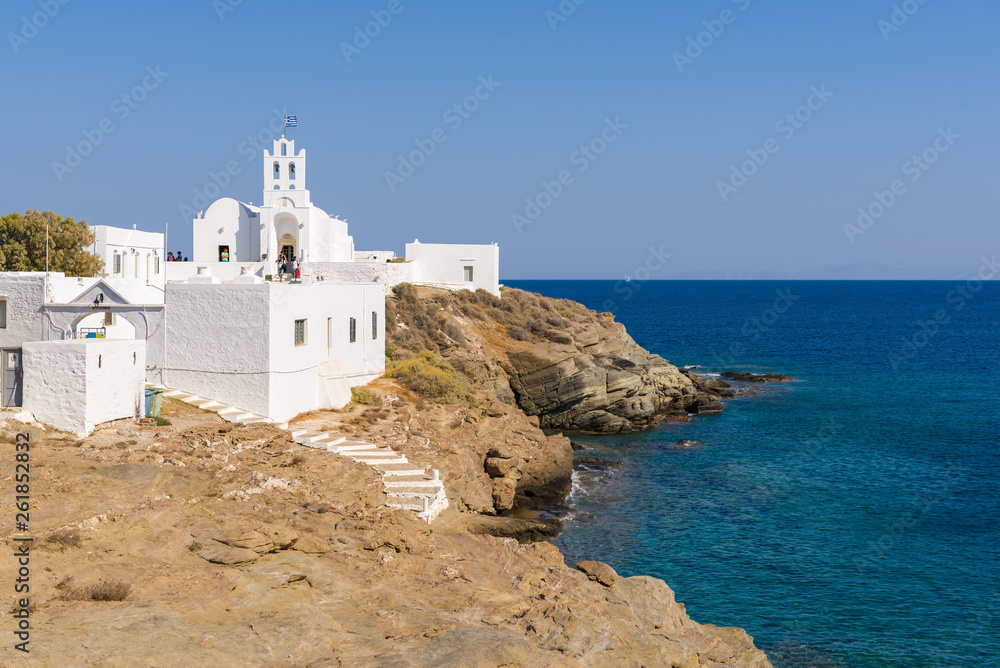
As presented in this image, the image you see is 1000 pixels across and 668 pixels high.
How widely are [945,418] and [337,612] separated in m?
45.2

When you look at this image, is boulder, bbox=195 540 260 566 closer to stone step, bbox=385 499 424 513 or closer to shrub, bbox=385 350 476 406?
stone step, bbox=385 499 424 513

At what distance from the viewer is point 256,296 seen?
83.1ft

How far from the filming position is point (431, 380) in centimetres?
3400

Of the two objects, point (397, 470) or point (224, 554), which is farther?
point (397, 470)

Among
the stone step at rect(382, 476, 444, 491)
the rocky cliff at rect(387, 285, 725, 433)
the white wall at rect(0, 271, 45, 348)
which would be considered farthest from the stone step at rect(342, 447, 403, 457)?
the rocky cliff at rect(387, 285, 725, 433)

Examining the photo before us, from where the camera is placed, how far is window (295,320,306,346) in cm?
2738

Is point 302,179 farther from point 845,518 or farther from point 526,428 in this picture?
point 845,518

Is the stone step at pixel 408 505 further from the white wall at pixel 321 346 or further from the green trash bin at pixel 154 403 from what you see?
the green trash bin at pixel 154 403

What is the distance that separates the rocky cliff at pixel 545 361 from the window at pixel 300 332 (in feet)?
38.8

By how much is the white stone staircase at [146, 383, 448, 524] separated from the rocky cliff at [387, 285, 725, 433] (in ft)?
48.3

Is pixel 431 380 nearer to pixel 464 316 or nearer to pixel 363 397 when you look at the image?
pixel 363 397

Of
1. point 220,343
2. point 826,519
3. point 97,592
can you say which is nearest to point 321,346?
point 220,343

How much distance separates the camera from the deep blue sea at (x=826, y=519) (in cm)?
2075

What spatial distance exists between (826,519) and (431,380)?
16.1 m
